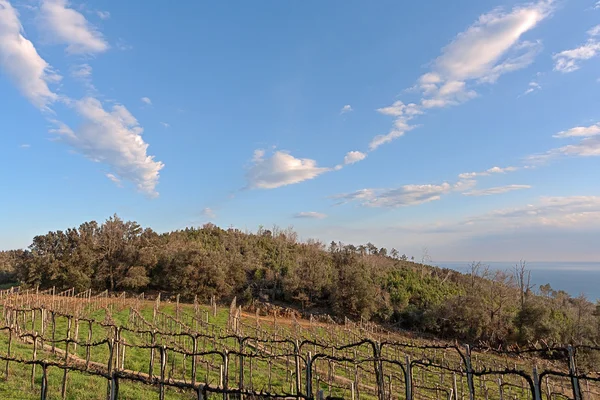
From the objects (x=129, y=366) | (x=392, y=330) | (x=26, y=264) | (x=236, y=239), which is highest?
Result: (x=236, y=239)

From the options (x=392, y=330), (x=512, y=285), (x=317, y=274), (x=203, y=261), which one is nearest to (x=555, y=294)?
(x=512, y=285)

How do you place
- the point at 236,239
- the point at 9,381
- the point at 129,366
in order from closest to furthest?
the point at 9,381 → the point at 129,366 → the point at 236,239

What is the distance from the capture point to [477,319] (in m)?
31.5

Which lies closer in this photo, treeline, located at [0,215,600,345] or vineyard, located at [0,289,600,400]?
vineyard, located at [0,289,600,400]

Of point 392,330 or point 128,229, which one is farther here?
point 128,229

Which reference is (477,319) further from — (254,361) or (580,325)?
(254,361)

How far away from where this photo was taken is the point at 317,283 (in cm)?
→ 4091

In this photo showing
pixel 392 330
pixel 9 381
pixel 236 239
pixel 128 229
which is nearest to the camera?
pixel 9 381

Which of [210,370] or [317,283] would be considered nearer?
[210,370]

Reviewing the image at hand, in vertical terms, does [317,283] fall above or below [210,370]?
above

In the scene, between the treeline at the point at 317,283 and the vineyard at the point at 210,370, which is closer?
the vineyard at the point at 210,370

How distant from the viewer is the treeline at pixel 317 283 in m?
31.6

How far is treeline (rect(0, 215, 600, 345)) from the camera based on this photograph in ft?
104

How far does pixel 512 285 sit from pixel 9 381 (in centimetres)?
4478
